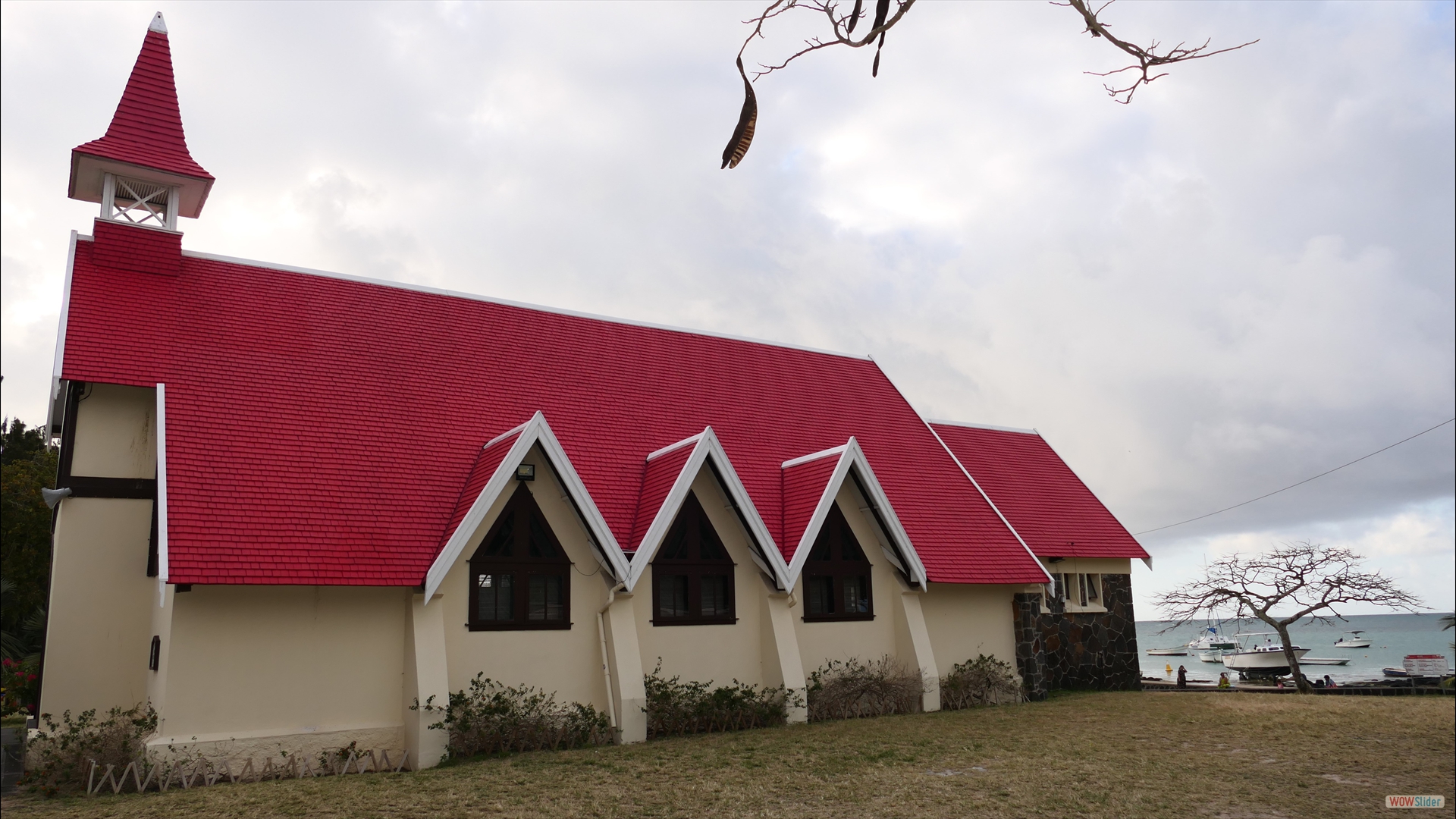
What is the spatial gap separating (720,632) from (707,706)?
1.35 metres

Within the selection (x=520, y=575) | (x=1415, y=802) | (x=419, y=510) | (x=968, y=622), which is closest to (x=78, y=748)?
(x=419, y=510)

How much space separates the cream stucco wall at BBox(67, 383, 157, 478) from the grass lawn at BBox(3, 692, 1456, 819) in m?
4.94

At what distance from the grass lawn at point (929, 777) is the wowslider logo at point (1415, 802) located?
173 millimetres

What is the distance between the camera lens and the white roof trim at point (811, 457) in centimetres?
1740

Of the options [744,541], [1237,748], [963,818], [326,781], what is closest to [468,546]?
[326,781]

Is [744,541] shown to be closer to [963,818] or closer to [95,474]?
[963,818]

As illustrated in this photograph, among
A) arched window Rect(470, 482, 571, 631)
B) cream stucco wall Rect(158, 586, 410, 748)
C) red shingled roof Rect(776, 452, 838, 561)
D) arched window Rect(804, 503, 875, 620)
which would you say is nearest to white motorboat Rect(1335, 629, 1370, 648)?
arched window Rect(804, 503, 875, 620)

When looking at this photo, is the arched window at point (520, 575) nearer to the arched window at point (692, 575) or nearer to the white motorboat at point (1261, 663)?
the arched window at point (692, 575)

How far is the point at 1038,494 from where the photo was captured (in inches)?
947

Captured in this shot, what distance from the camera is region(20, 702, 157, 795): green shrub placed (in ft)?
38.8

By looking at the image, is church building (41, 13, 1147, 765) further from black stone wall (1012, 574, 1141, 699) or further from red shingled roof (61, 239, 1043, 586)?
black stone wall (1012, 574, 1141, 699)

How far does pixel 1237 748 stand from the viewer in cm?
1295

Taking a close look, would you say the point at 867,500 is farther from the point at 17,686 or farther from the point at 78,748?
the point at 17,686

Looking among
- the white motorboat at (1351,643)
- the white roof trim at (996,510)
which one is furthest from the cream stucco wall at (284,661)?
the white motorboat at (1351,643)
